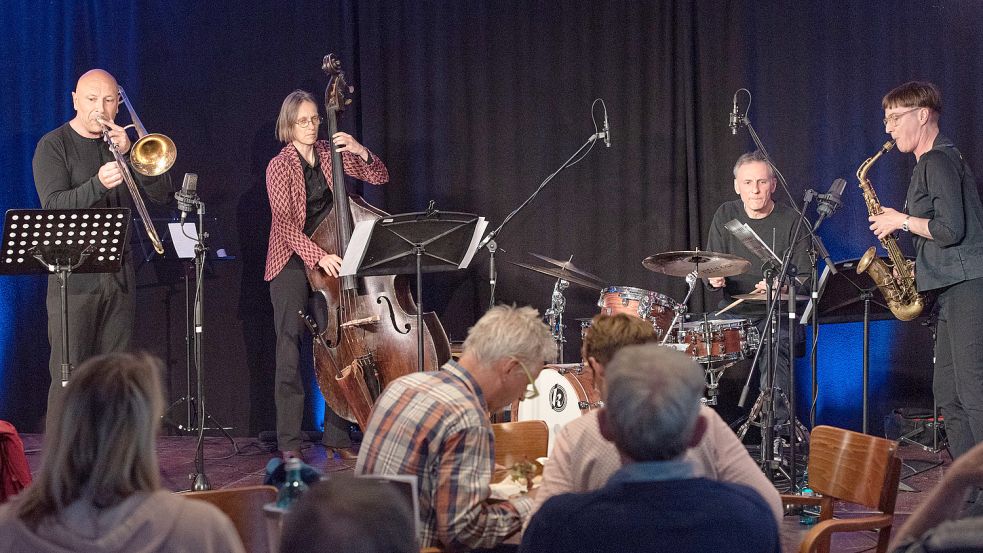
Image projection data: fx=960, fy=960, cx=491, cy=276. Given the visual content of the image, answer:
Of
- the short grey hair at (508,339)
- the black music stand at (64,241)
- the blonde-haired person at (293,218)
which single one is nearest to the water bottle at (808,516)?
the short grey hair at (508,339)

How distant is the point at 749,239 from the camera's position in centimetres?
520

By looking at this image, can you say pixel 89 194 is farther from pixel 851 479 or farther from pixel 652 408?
pixel 652 408

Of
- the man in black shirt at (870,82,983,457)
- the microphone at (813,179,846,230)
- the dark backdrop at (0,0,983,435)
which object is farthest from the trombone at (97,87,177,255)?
the man in black shirt at (870,82,983,457)

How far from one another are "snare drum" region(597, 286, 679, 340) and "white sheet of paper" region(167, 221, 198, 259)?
276 centimetres

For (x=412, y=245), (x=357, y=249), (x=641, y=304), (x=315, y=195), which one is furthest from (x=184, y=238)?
(x=641, y=304)

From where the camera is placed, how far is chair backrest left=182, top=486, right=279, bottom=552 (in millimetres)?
2518

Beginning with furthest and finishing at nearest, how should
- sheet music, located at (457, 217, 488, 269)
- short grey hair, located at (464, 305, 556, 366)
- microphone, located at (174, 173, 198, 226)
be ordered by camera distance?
1. microphone, located at (174, 173, 198, 226)
2. sheet music, located at (457, 217, 488, 269)
3. short grey hair, located at (464, 305, 556, 366)

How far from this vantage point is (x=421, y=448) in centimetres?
249

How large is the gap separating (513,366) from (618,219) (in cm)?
435

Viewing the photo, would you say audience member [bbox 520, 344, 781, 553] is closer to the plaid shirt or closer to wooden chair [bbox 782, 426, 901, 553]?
the plaid shirt

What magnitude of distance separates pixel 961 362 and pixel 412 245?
286cm

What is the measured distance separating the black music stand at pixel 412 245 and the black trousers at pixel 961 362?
8.18 feet

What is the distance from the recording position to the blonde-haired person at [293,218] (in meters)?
6.19

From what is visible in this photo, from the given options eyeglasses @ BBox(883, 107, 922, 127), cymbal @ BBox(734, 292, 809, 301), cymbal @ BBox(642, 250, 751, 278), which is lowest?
cymbal @ BBox(734, 292, 809, 301)
